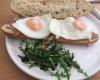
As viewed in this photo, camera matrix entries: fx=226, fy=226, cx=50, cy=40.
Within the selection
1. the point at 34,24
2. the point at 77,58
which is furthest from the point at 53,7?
the point at 77,58

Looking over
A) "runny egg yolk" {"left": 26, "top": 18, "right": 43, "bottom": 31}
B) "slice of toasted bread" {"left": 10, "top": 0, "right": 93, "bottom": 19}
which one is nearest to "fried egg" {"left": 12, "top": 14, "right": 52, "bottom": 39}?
"runny egg yolk" {"left": 26, "top": 18, "right": 43, "bottom": 31}

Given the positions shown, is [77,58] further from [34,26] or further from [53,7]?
[53,7]

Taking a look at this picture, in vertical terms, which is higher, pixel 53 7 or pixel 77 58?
pixel 53 7

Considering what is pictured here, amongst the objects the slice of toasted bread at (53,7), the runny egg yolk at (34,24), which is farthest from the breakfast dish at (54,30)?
Result: the slice of toasted bread at (53,7)

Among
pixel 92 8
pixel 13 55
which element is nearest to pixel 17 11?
pixel 13 55

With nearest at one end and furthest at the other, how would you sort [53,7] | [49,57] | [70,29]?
[49,57], [70,29], [53,7]

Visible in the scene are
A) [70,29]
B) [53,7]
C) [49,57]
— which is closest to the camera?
[49,57]

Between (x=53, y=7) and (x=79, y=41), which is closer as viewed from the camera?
(x=79, y=41)
